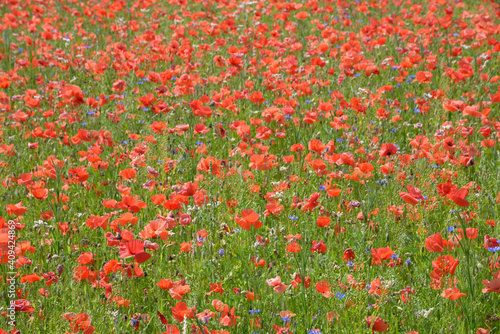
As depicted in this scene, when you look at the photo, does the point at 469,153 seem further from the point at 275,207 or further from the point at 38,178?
the point at 38,178

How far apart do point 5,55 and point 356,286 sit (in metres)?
5.17

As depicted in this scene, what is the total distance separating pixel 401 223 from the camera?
2.80 metres

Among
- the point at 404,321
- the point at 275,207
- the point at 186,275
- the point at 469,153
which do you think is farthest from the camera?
the point at 469,153

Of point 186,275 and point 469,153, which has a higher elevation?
point 469,153

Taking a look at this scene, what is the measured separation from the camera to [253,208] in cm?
306

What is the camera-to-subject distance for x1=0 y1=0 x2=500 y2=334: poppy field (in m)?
2.19

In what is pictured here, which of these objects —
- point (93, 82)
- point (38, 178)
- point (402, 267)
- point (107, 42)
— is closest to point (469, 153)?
point (402, 267)

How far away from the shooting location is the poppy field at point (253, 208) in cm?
219

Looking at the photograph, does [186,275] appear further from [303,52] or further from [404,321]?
[303,52]

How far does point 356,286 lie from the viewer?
2.19 meters

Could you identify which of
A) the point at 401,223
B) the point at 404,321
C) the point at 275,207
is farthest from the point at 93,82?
the point at 404,321

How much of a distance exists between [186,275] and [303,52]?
13.6 feet

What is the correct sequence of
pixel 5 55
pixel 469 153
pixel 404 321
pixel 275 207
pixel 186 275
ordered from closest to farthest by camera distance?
pixel 404 321 < pixel 186 275 < pixel 275 207 < pixel 469 153 < pixel 5 55

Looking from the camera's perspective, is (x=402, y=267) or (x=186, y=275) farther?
(x=402, y=267)
